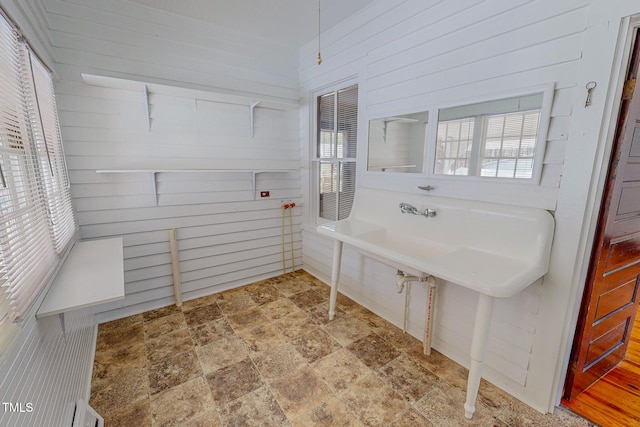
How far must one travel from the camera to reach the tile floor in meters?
1.57

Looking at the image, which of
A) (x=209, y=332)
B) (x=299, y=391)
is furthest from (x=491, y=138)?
(x=209, y=332)

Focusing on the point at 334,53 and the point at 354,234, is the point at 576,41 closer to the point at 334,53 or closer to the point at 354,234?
the point at 354,234

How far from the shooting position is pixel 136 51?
2.33 m

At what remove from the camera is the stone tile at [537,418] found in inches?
59.4

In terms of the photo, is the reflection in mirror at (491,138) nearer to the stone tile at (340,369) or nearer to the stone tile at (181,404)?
the stone tile at (340,369)

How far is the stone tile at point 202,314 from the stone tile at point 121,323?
1.31 feet

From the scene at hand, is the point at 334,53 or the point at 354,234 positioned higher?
the point at 334,53

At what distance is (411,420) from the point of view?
154cm

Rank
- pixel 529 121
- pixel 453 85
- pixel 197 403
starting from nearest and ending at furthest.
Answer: pixel 529 121, pixel 197 403, pixel 453 85

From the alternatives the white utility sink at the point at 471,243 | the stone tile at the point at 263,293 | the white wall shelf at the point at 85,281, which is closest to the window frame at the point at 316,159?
the white utility sink at the point at 471,243

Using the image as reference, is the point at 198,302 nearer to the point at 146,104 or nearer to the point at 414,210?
the point at 146,104

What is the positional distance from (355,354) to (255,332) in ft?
2.83

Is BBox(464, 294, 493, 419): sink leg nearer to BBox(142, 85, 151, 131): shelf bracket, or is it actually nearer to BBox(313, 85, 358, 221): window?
BBox(313, 85, 358, 221): window

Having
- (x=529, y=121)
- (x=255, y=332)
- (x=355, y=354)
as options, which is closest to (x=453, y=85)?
(x=529, y=121)
